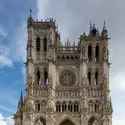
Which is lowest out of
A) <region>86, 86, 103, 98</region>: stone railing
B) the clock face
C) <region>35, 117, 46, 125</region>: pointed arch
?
<region>35, 117, 46, 125</region>: pointed arch

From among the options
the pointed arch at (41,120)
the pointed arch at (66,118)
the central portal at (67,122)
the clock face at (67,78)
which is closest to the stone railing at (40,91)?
the clock face at (67,78)

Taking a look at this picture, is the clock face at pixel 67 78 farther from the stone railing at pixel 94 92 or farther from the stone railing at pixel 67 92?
the stone railing at pixel 94 92

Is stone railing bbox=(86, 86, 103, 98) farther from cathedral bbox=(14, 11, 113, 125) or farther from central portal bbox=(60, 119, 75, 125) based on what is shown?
central portal bbox=(60, 119, 75, 125)

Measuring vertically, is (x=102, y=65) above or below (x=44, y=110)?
above

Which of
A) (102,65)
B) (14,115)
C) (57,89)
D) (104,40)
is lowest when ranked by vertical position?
(14,115)

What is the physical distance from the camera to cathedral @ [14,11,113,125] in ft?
210

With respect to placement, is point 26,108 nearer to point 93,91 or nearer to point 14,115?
point 14,115

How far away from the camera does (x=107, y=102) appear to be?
64375 mm

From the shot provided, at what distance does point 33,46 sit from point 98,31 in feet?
42.1

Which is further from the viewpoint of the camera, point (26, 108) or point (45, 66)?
point (45, 66)

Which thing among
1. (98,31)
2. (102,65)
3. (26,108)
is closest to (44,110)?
(26,108)

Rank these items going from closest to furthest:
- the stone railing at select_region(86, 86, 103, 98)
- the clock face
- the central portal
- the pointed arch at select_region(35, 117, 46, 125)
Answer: the pointed arch at select_region(35, 117, 46, 125)
the central portal
the stone railing at select_region(86, 86, 103, 98)
the clock face

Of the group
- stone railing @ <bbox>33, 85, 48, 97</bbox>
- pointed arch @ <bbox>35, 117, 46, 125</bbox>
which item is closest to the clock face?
stone railing @ <bbox>33, 85, 48, 97</bbox>

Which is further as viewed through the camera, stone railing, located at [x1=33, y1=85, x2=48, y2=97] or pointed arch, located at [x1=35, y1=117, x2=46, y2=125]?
stone railing, located at [x1=33, y1=85, x2=48, y2=97]
